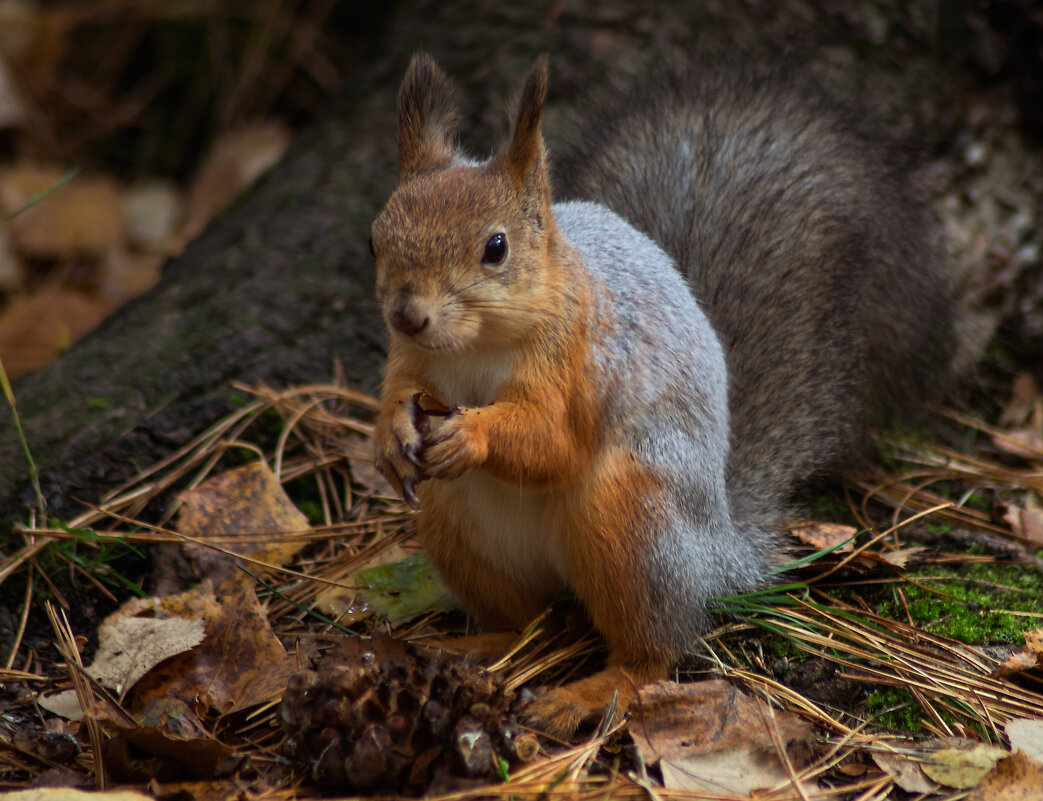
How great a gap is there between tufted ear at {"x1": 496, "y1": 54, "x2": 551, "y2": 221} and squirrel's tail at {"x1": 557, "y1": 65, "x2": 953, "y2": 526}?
570mm

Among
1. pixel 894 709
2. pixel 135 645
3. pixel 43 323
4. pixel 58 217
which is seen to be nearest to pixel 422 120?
pixel 135 645

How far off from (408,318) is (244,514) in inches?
34.0

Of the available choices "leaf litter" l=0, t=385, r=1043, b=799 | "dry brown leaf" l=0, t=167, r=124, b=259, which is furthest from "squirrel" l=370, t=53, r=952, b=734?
"dry brown leaf" l=0, t=167, r=124, b=259

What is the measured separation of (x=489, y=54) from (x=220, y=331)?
1097 millimetres

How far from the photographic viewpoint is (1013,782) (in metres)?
1.36

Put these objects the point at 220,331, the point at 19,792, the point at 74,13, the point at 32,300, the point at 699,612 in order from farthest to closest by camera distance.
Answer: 1. the point at 74,13
2. the point at 32,300
3. the point at 220,331
4. the point at 699,612
5. the point at 19,792

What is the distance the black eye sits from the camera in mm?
1412

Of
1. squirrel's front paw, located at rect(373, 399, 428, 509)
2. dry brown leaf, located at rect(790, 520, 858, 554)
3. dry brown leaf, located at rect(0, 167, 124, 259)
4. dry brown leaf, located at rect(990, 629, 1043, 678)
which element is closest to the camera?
Answer: squirrel's front paw, located at rect(373, 399, 428, 509)

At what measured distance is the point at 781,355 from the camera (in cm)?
202

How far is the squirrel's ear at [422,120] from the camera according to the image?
158 centimetres

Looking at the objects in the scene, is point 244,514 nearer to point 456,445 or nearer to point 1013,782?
point 456,445

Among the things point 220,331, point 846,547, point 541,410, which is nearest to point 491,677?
point 541,410

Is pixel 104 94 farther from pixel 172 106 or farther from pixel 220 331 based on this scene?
pixel 220 331

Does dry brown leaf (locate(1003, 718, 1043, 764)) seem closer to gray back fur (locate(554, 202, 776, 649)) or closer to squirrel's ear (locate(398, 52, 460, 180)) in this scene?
gray back fur (locate(554, 202, 776, 649))
